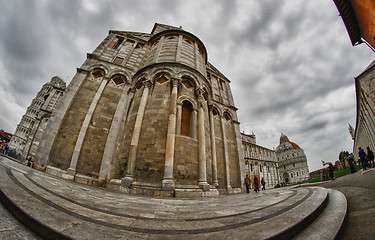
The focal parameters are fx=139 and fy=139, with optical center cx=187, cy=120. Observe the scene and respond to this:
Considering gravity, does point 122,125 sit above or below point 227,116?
below

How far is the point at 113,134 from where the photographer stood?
30.8ft

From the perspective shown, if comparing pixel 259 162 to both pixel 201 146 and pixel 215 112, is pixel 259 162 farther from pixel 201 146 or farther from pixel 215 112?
pixel 201 146

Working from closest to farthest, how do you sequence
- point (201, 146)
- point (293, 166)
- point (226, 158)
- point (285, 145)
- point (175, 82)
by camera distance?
point (201, 146) → point (175, 82) → point (226, 158) → point (293, 166) → point (285, 145)

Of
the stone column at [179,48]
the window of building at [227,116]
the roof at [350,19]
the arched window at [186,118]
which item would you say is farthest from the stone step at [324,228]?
the roof at [350,19]

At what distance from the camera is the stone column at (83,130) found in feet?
26.5

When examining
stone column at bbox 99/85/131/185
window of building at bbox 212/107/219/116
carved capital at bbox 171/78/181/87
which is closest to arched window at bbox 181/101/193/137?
carved capital at bbox 171/78/181/87

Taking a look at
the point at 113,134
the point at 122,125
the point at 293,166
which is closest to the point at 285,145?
the point at 293,166

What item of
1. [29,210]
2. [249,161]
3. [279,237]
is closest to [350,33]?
[279,237]

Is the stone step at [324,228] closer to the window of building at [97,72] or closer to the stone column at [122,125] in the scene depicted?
the stone column at [122,125]

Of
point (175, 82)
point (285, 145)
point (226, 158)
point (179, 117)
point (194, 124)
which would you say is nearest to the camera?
point (179, 117)

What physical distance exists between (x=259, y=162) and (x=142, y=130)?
39.4 metres

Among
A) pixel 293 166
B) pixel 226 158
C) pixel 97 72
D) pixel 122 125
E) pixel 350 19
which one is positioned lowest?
pixel 226 158

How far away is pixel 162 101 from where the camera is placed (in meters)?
8.66

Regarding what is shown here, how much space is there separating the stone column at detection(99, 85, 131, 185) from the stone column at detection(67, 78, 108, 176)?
4.61 ft
